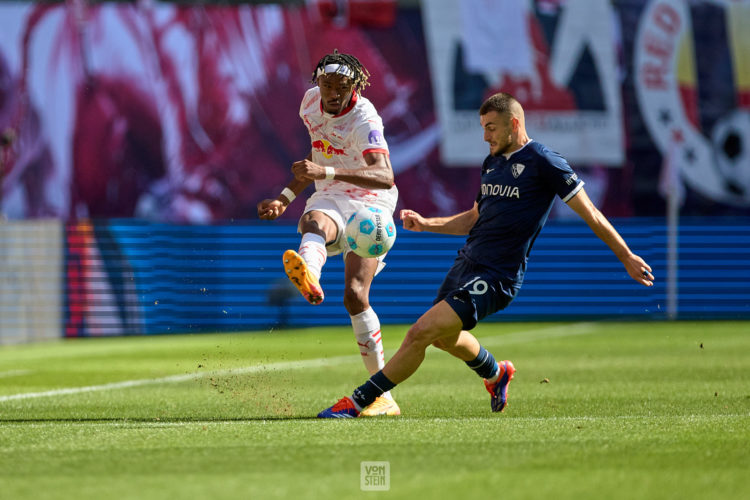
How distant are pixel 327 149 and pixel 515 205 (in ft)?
5.05

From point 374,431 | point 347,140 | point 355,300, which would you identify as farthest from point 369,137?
point 374,431

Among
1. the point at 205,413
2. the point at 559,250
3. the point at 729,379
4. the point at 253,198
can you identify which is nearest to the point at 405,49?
the point at 253,198

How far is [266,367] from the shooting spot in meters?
13.7

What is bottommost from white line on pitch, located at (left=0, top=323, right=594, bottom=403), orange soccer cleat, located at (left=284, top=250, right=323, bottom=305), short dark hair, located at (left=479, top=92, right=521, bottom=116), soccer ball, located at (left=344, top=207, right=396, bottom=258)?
white line on pitch, located at (left=0, top=323, right=594, bottom=403)

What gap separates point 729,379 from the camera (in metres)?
11.3

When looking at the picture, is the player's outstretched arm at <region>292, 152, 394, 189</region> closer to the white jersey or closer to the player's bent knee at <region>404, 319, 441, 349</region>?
the white jersey

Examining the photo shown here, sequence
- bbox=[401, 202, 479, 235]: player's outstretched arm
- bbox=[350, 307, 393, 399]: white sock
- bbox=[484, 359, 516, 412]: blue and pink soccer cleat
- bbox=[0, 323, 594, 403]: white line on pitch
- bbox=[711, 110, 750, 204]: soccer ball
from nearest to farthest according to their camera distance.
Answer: bbox=[401, 202, 479, 235]: player's outstretched arm, bbox=[484, 359, 516, 412]: blue and pink soccer cleat, bbox=[350, 307, 393, 399]: white sock, bbox=[0, 323, 594, 403]: white line on pitch, bbox=[711, 110, 750, 204]: soccer ball

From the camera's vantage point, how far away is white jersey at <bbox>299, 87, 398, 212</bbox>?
862cm

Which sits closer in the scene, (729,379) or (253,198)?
(729,379)

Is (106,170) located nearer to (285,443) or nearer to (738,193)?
(738,193)

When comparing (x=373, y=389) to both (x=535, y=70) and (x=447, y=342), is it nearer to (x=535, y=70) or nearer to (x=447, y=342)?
(x=447, y=342)

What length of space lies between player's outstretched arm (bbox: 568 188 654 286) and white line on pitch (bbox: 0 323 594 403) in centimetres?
503

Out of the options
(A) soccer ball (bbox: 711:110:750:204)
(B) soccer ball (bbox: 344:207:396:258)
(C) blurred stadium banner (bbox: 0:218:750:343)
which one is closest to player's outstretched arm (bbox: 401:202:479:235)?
(B) soccer ball (bbox: 344:207:396:258)

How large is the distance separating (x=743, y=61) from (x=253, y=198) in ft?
40.6
